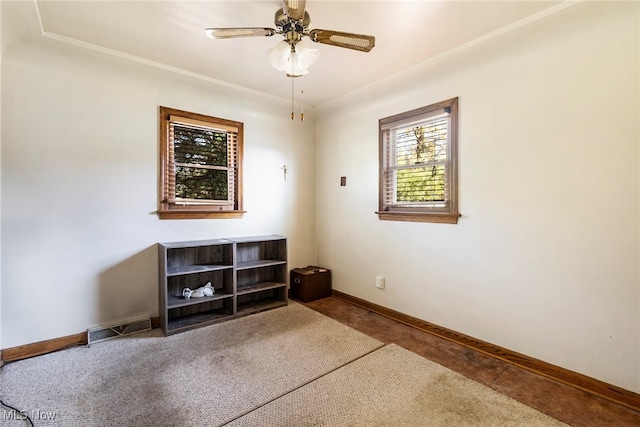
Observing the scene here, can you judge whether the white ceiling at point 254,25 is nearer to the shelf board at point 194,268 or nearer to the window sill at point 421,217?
the window sill at point 421,217

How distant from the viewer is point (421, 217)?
2.96 meters

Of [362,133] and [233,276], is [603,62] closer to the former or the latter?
[362,133]

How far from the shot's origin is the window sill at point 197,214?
3.02m

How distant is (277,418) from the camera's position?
1.67 meters

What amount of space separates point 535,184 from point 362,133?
1.92 meters

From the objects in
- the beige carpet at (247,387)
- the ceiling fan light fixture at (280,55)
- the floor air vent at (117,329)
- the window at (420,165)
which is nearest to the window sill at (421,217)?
the window at (420,165)

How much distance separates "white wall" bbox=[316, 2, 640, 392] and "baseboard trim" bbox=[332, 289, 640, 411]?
44 mm

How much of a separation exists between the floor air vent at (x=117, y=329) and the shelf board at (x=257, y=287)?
0.91 meters

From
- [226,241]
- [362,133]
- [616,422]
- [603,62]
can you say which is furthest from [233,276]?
[603,62]

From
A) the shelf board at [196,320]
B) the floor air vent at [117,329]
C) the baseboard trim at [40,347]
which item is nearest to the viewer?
the baseboard trim at [40,347]

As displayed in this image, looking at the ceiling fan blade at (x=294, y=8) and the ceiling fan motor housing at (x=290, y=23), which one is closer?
the ceiling fan blade at (x=294, y=8)

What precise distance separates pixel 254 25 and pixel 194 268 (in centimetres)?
226

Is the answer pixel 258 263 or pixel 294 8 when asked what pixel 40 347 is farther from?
pixel 294 8

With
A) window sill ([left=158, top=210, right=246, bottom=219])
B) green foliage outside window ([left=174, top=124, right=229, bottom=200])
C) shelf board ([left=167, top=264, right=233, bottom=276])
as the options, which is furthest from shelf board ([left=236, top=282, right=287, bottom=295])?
green foliage outside window ([left=174, top=124, right=229, bottom=200])
